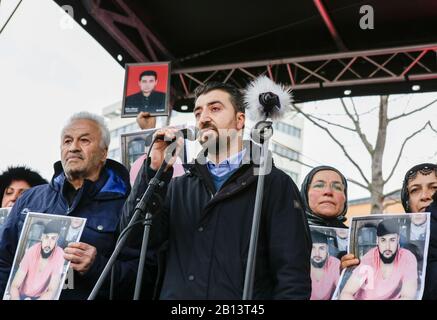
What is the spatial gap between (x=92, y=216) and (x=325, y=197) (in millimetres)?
1452

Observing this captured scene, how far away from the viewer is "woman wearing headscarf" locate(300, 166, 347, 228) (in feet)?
12.3

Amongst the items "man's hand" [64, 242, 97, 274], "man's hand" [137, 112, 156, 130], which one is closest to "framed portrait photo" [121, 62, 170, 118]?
"man's hand" [137, 112, 156, 130]

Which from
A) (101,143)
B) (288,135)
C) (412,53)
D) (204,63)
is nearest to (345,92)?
(412,53)

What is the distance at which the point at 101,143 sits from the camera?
11.8 feet

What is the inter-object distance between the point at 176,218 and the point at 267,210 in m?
0.43

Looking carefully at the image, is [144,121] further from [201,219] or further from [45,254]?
[201,219]

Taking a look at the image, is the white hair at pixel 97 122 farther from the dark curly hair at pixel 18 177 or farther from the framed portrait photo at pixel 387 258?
the framed portrait photo at pixel 387 258

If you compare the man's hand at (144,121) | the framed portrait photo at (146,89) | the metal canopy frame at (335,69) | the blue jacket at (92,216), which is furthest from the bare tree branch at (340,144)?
the blue jacket at (92,216)

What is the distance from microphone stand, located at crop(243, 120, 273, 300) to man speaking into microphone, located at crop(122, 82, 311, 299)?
0.51ft

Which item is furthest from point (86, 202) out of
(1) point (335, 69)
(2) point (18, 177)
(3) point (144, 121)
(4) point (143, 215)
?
(1) point (335, 69)

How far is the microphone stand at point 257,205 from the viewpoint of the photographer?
2326 mm

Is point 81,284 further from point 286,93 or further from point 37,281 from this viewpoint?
point 286,93

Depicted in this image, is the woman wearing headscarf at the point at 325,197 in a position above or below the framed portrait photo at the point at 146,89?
below

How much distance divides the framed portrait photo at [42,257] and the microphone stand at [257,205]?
3.24 ft
